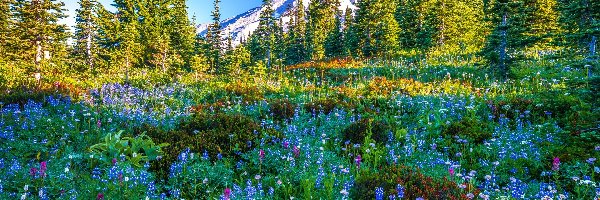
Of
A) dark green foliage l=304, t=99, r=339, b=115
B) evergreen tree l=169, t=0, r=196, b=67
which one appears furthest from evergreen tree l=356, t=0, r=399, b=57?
dark green foliage l=304, t=99, r=339, b=115

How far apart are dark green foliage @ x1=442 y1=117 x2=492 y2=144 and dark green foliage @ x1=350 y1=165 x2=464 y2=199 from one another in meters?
2.98

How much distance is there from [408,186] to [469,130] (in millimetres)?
3900

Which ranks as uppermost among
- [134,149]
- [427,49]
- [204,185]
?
[427,49]

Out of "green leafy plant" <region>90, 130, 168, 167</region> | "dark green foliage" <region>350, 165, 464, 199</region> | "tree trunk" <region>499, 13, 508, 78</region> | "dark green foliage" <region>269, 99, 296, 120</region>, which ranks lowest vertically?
"dark green foliage" <region>350, 165, 464, 199</region>

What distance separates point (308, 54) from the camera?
174 feet

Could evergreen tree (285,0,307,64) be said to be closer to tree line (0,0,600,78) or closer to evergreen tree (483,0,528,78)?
tree line (0,0,600,78)

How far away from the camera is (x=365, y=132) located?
8.23 metres

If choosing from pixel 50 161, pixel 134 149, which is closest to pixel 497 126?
pixel 134 149

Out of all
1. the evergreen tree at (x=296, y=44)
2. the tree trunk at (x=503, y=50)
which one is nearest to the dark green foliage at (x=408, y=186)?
the tree trunk at (x=503, y=50)

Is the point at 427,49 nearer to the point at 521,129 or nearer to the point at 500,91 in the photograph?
the point at 500,91

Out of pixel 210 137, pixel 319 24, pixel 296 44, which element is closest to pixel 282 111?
pixel 210 137

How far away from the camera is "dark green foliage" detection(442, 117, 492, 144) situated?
7941mm

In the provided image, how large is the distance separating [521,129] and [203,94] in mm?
11293

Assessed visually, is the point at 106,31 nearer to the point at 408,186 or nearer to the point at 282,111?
the point at 282,111
